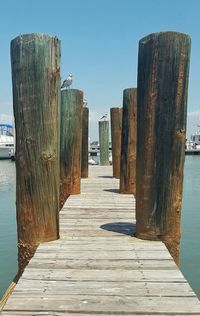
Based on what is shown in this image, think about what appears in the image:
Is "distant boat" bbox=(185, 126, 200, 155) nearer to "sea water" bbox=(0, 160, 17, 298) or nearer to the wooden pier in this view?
"sea water" bbox=(0, 160, 17, 298)

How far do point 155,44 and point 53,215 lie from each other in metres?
2.12

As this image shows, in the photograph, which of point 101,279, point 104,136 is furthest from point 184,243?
point 104,136

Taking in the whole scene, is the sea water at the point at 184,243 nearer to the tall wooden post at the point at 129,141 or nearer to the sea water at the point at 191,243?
the sea water at the point at 191,243

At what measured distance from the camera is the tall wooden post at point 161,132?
13.7 ft

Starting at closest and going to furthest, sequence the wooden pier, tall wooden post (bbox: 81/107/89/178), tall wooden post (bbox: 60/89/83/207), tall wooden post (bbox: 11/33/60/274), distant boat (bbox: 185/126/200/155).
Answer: the wooden pier
tall wooden post (bbox: 11/33/60/274)
tall wooden post (bbox: 60/89/83/207)
tall wooden post (bbox: 81/107/89/178)
distant boat (bbox: 185/126/200/155)

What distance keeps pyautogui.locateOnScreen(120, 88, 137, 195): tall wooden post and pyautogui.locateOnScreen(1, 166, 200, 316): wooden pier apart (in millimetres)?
3114

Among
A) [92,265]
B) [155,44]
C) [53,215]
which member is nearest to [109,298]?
[92,265]

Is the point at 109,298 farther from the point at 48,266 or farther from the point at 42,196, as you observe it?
the point at 42,196

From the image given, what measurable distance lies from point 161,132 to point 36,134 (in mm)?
1316

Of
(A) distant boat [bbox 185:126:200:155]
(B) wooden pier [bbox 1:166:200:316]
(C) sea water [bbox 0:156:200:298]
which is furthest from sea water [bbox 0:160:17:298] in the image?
(A) distant boat [bbox 185:126:200:155]

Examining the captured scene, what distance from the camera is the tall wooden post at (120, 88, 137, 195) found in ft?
26.7

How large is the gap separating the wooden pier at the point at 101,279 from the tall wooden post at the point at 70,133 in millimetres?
3041

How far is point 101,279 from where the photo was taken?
3324mm

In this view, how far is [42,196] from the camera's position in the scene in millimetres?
4305
